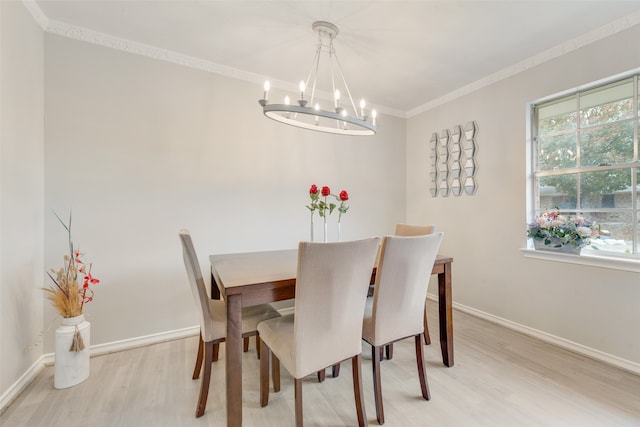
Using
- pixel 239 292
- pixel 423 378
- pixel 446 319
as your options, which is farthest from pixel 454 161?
pixel 239 292

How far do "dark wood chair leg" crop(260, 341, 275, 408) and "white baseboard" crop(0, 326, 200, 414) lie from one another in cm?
124

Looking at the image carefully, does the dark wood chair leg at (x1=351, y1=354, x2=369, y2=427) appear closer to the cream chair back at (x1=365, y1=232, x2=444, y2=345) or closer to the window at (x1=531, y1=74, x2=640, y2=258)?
the cream chair back at (x1=365, y1=232, x2=444, y2=345)

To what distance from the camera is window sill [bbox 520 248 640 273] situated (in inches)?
78.2

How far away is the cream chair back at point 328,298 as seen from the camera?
4.22 feet

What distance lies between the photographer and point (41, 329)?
204cm

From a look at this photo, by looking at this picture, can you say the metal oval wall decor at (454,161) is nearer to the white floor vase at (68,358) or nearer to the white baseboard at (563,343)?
the white baseboard at (563,343)

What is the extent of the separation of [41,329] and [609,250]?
14.5ft

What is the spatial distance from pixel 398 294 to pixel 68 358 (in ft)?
7.09

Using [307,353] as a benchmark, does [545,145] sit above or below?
above

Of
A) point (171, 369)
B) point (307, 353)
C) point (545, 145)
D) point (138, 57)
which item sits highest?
point (138, 57)

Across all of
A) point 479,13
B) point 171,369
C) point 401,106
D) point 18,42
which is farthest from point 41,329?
point 401,106

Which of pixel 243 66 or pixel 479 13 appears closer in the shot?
pixel 479 13

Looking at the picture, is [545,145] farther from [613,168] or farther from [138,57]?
[138,57]

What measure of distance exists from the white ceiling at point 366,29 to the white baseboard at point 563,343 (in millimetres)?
2427
